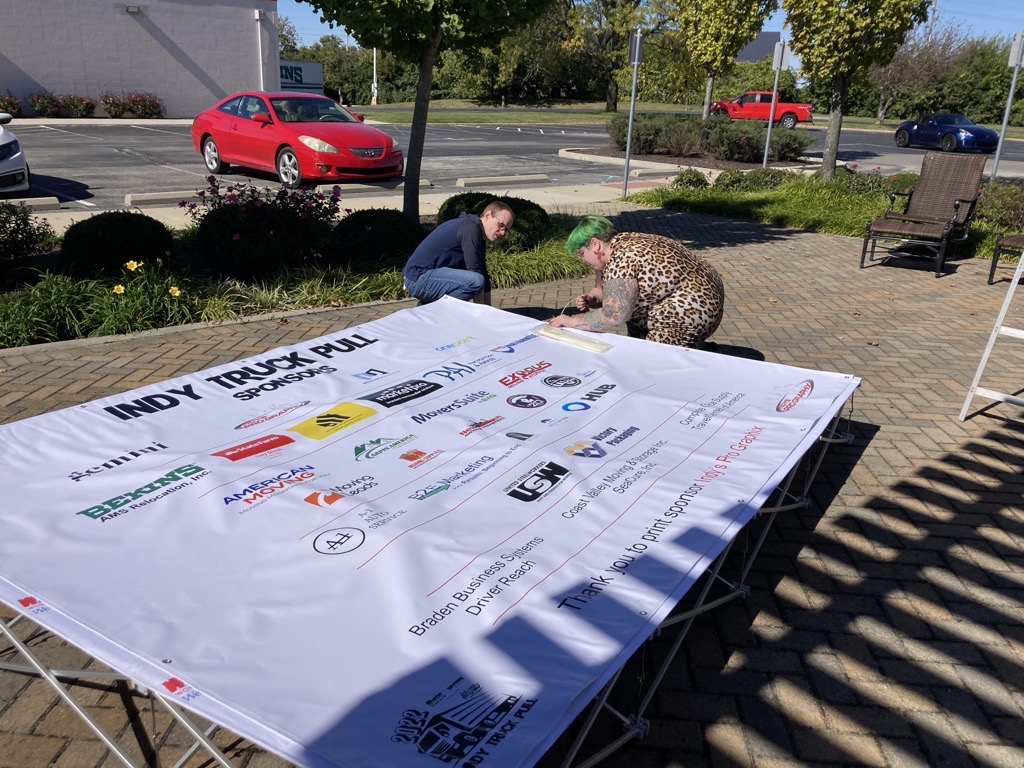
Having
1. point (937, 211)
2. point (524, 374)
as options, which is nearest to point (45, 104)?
point (937, 211)

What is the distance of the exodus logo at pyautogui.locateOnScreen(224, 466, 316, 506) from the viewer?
3.04 meters

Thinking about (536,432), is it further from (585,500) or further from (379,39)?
(379,39)

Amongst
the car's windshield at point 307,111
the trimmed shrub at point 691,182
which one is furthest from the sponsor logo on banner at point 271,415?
the trimmed shrub at point 691,182

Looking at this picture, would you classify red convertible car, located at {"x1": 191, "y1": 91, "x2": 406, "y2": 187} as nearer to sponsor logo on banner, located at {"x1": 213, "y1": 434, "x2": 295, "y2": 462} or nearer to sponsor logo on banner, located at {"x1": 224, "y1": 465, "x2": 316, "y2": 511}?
sponsor logo on banner, located at {"x1": 213, "y1": 434, "x2": 295, "y2": 462}

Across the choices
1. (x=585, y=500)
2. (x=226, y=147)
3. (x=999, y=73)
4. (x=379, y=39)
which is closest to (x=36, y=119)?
(x=226, y=147)

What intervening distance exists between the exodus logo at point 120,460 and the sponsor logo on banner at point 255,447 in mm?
273

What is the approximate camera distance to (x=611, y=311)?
5.02m

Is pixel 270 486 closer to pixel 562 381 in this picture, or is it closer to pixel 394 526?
pixel 394 526

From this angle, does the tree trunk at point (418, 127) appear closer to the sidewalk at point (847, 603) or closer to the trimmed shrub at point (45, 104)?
the sidewalk at point (847, 603)

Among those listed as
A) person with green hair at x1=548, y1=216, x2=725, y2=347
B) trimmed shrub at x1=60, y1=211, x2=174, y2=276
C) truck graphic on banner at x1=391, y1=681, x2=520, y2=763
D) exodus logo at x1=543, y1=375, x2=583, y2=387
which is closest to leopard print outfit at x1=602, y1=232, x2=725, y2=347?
person with green hair at x1=548, y1=216, x2=725, y2=347

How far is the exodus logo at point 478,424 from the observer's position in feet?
12.1

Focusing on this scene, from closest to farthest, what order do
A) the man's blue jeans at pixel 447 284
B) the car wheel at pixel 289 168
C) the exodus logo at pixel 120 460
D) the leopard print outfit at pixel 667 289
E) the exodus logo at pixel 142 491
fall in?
the exodus logo at pixel 142 491 → the exodus logo at pixel 120 460 → the leopard print outfit at pixel 667 289 → the man's blue jeans at pixel 447 284 → the car wheel at pixel 289 168

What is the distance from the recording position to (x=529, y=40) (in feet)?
149

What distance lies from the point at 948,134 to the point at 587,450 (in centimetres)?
3109
